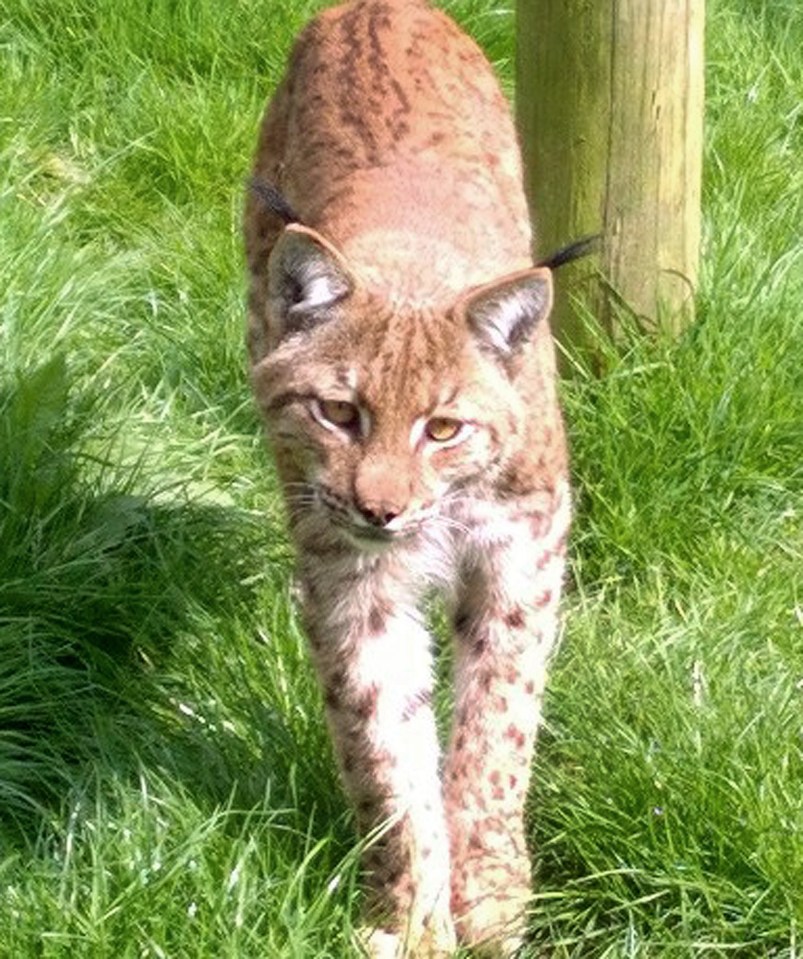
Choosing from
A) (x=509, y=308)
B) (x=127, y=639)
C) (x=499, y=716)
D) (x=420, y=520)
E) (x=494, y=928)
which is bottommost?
(x=494, y=928)

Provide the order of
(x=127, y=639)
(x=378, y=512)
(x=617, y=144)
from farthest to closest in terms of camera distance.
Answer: (x=617, y=144) → (x=127, y=639) → (x=378, y=512)

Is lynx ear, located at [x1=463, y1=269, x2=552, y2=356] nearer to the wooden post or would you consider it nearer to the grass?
the grass

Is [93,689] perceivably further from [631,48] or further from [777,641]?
[631,48]

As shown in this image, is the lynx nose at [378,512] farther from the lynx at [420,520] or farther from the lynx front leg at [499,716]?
the lynx front leg at [499,716]

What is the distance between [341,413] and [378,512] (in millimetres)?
245

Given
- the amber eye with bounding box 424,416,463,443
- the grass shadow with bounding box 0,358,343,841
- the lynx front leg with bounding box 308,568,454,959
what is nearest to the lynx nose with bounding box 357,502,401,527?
the amber eye with bounding box 424,416,463,443

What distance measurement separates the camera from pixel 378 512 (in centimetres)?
386

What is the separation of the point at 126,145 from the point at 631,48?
1.98 meters

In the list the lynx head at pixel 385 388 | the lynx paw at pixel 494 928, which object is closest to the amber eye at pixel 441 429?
the lynx head at pixel 385 388

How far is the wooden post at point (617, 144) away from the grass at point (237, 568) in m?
0.16

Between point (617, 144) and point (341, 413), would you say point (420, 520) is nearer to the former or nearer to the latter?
point (341, 413)

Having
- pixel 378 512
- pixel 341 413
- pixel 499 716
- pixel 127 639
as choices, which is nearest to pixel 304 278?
pixel 341 413

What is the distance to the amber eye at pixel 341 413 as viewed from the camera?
4.00 metres

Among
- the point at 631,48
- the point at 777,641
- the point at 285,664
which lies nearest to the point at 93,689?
the point at 285,664
